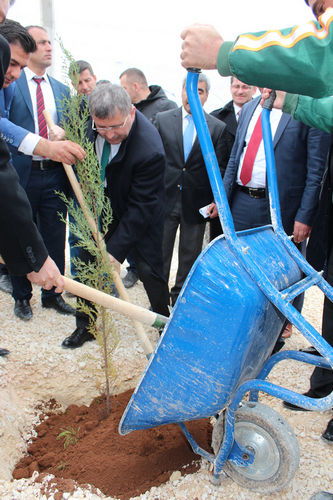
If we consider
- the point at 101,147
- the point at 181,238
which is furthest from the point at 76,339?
the point at 101,147

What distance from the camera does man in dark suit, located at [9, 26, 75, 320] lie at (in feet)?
10.5

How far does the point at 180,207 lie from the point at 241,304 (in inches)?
101

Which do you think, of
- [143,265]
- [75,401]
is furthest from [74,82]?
[75,401]

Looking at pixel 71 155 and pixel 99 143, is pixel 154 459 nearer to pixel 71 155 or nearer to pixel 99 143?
pixel 71 155

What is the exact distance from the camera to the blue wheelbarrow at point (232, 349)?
57.2 inches

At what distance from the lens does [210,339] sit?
1.49m

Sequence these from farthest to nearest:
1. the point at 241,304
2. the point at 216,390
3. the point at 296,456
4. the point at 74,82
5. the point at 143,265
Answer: the point at 143,265
the point at 74,82
the point at 296,456
the point at 216,390
the point at 241,304

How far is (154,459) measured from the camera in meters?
2.13

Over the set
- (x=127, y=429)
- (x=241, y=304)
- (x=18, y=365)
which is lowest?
(x=18, y=365)

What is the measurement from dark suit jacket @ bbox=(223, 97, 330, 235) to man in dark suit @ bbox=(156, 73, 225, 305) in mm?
1031

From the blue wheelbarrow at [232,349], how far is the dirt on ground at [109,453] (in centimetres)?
37

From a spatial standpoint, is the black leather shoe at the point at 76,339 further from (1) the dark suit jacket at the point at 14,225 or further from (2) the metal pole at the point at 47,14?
(2) the metal pole at the point at 47,14

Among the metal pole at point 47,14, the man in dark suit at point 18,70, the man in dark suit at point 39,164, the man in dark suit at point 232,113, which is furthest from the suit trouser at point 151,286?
the metal pole at point 47,14

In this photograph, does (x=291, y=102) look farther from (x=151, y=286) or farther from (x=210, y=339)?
(x=151, y=286)
